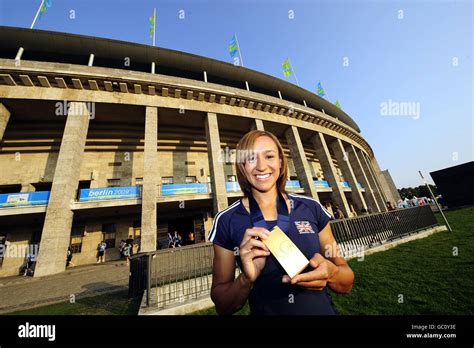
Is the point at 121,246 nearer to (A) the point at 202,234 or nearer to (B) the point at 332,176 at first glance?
(A) the point at 202,234

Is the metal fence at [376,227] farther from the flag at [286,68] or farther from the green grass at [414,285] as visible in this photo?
the flag at [286,68]

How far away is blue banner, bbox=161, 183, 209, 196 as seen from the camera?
41.6ft

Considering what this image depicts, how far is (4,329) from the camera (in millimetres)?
1601

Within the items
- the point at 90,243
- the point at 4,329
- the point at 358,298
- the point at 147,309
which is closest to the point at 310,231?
the point at 4,329

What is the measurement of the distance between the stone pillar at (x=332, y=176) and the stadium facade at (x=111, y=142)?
0.14m

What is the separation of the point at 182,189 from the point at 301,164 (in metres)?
11.4

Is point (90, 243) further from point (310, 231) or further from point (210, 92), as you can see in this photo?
point (310, 231)

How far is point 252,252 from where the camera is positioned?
1.10 metres

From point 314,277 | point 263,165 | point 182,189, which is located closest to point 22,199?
point 182,189

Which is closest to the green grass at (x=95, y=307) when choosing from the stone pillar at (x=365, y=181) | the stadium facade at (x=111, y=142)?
the stadium facade at (x=111, y=142)

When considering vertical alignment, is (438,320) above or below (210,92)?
below

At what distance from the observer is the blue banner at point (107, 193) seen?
1141 cm

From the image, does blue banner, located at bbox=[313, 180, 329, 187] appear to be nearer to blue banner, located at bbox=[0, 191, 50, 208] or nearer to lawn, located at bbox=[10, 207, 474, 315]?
lawn, located at bbox=[10, 207, 474, 315]

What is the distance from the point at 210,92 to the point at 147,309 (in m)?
15.0
